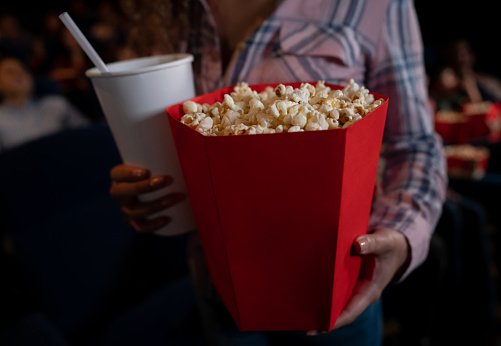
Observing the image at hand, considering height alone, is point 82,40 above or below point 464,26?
above

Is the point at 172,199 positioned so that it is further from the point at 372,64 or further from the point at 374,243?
the point at 372,64

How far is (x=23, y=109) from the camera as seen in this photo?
9.13 ft

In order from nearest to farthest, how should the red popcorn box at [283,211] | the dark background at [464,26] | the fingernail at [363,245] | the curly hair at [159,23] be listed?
the red popcorn box at [283,211], the fingernail at [363,245], the curly hair at [159,23], the dark background at [464,26]

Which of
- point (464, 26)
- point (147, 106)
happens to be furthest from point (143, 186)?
point (464, 26)

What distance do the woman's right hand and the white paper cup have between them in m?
0.02

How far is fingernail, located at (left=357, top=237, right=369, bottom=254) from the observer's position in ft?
1.56

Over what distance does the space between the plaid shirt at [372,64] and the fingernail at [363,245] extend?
16 centimetres

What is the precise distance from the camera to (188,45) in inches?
29.7

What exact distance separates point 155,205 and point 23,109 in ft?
9.53

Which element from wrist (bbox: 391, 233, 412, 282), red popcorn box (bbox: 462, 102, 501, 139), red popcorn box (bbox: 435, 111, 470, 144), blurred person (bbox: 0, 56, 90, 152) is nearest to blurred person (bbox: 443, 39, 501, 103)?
red popcorn box (bbox: 462, 102, 501, 139)

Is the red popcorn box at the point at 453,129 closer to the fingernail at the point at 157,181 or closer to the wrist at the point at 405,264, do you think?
the wrist at the point at 405,264

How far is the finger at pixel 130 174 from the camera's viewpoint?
58cm

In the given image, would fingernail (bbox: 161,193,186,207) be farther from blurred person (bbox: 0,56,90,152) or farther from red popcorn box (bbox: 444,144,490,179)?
blurred person (bbox: 0,56,90,152)

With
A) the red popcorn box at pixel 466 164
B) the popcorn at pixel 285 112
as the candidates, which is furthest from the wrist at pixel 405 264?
the red popcorn box at pixel 466 164
